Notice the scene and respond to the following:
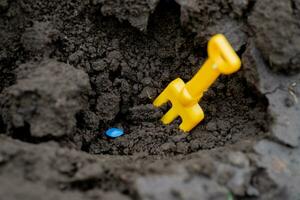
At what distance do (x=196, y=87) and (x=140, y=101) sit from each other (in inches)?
11.7

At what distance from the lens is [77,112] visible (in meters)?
1.67

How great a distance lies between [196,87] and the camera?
1.77 meters

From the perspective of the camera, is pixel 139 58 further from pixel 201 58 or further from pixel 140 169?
pixel 140 169

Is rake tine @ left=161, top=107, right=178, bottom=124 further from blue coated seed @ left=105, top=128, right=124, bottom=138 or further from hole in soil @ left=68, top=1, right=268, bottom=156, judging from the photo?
blue coated seed @ left=105, top=128, right=124, bottom=138

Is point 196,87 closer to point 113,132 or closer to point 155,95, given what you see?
point 155,95

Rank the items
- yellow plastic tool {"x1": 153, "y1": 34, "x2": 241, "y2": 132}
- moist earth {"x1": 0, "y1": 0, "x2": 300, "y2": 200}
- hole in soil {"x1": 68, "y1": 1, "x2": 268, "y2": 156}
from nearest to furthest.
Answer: moist earth {"x1": 0, "y1": 0, "x2": 300, "y2": 200} → yellow plastic tool {"x1": 153, "y1": 34, "x2": 241, "y2": 132} → hole in soil {"x1": 68, "y1": 1, "x2": 268, "y2": 156}

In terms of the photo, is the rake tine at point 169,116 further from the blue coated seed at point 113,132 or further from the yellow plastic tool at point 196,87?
the blue coated seed at point 113,132

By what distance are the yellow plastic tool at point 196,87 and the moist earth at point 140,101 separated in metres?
0.05

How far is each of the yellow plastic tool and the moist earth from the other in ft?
0.16

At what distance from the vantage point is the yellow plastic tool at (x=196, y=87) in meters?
1.59

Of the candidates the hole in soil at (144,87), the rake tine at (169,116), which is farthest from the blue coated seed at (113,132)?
the rake tine at (169,116)

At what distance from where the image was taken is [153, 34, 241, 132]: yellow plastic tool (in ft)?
5.22

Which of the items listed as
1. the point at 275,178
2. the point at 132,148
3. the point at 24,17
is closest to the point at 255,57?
the point at 275,178

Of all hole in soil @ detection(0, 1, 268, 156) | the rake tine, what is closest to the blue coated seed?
hole in soil @ detection(0, 1, 268, 156)
